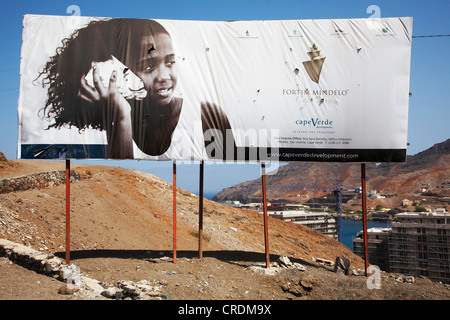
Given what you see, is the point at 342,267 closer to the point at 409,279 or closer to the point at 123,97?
the point at 409,279

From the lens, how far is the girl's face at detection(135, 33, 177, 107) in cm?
1112

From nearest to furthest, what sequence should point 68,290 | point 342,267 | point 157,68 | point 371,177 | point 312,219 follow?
point 68,290 < point 157,68 < point 342,267 < point 312,219 < point 371,177

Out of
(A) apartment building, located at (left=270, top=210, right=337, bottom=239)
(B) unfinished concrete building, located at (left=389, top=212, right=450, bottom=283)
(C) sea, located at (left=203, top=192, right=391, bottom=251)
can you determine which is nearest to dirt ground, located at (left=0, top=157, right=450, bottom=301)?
→ (B) unfinished concrete building, located at (left=389, top=212, right=450, bottom=283)

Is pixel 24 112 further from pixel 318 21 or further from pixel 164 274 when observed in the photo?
pixel 318 21

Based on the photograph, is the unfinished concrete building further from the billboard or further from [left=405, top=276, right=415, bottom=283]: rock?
the billboard

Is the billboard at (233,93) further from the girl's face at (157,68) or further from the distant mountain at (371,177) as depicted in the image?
the distant mountain at (371,177)

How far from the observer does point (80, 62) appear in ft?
36.3

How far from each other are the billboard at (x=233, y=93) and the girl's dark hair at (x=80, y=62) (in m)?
0.03

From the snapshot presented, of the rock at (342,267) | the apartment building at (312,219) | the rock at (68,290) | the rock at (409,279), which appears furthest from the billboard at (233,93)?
the apartment building at (312,219)

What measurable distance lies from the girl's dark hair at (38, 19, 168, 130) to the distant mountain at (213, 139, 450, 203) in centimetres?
11111

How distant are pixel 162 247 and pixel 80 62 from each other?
8.75 m

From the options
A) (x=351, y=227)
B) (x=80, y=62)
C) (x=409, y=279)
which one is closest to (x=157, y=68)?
(x=80, y=62)

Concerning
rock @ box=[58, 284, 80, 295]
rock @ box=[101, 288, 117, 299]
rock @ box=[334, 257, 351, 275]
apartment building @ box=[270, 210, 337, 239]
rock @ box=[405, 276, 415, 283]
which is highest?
rock @ box=[58, 284, 80, 295]

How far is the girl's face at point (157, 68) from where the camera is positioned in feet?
36.5
